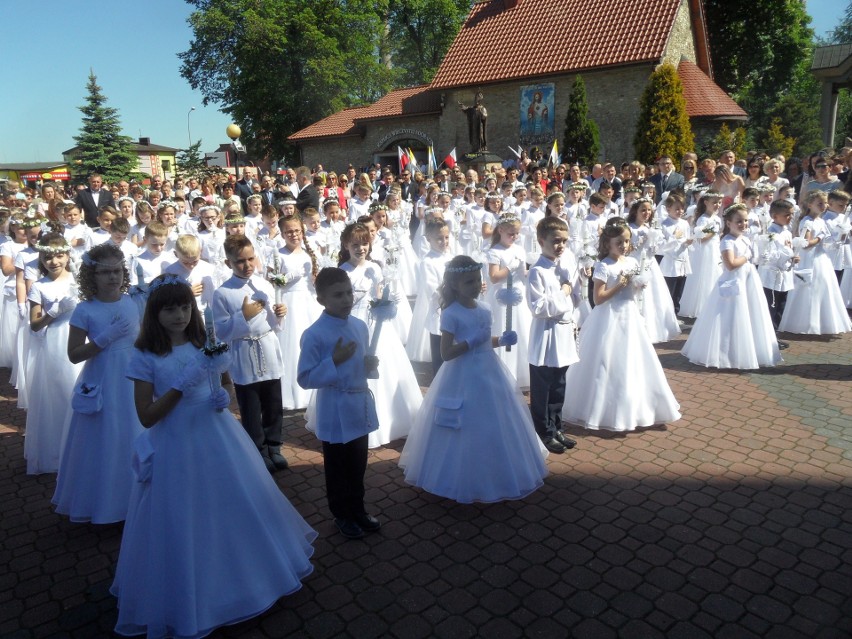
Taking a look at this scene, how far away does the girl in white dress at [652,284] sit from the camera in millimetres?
9195

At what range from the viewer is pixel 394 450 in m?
6.30

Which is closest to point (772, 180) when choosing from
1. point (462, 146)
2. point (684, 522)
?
point (684, 522)

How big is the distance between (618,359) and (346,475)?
122 inches

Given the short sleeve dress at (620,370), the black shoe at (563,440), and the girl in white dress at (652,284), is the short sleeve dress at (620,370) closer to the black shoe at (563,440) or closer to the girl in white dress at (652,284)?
the black shoe at (563,440)

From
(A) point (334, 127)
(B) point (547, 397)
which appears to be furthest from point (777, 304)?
(A) point (334, 127)

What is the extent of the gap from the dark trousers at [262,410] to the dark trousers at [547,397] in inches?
92.6

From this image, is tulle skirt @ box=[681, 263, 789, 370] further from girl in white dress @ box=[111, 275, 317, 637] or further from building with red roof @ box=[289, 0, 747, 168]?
building with red roof @ box=[289, 0, 747, 168]

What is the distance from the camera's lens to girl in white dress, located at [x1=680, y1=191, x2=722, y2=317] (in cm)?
1021

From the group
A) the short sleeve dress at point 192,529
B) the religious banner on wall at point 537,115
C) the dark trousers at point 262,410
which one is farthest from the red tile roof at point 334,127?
the short sleeve dress at point 192,529

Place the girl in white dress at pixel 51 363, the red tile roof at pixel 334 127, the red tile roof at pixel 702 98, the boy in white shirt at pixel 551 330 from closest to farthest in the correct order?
1. the boy in white shirt at pixel 551 330
2. the girl in white dress at pixel 51 363
3. the red tile roof at pixel 702 98
4. the red tile roof at pixel 334 127

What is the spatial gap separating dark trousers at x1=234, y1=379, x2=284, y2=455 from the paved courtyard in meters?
0.42

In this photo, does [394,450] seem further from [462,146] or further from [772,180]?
[462,146]

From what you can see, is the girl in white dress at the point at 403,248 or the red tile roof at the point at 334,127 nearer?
the girl in white dress at the point at 403,248

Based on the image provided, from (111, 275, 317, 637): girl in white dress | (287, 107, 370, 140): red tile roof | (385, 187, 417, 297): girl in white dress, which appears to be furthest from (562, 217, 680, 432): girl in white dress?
(287, 107, 370, 140): red tile roof
